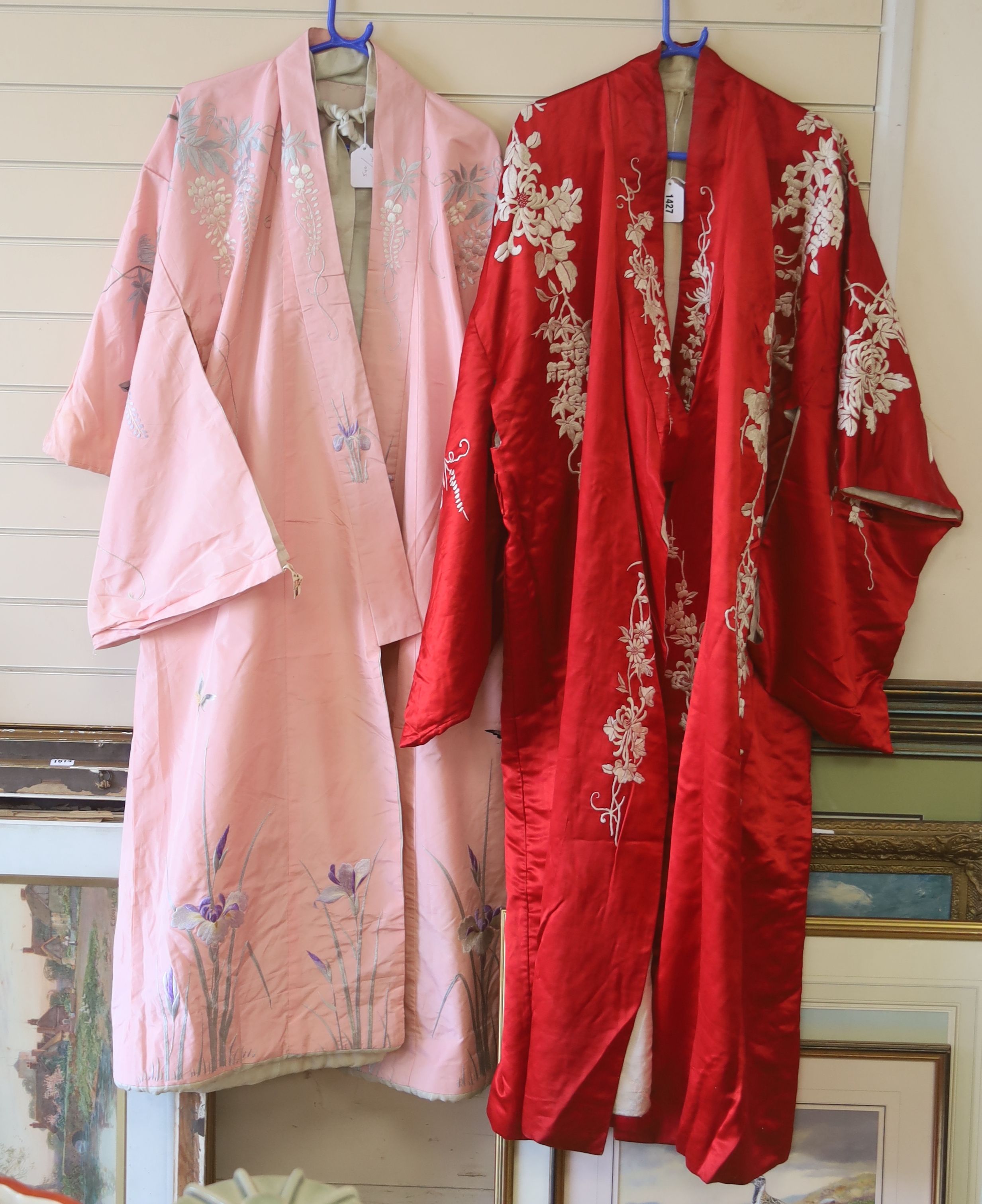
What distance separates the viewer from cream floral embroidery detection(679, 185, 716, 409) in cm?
105

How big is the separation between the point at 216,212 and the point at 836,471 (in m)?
0.82

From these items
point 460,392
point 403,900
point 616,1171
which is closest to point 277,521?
point 460,392

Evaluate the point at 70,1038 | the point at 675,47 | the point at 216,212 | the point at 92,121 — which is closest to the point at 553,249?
the point at 675,47

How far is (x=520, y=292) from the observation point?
1.02 m

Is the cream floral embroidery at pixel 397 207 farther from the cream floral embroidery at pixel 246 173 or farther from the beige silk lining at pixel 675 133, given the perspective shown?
the beige silk lining at pixel 675 133

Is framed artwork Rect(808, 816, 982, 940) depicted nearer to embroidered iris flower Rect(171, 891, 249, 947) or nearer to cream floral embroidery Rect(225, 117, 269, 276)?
embroidered iris flower Rect(171, 891, 249, 947)

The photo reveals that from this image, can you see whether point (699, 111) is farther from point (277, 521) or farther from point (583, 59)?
point (277, 521)

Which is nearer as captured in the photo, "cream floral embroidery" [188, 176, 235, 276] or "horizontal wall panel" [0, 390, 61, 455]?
"cream floral embroidery" [188, 176, 235, 276]

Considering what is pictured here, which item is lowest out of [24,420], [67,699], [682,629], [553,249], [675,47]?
[67,699]

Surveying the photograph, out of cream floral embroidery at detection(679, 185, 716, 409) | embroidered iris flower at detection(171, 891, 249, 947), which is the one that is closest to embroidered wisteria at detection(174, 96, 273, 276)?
cream floral embroidery at detection(679, 185, 716, 409)

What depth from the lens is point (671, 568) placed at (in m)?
1.08

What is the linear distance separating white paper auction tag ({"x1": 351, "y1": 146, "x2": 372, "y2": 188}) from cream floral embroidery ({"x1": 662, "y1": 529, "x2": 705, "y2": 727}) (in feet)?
1.93

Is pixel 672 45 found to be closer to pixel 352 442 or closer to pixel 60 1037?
pixel 352 442

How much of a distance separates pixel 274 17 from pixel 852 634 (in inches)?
42.4
